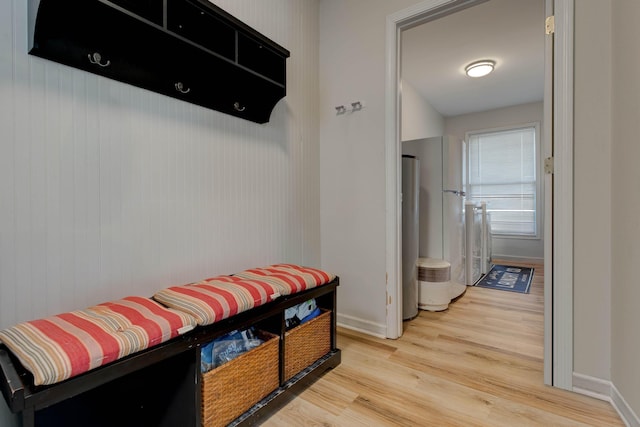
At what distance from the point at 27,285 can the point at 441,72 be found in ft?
13.6

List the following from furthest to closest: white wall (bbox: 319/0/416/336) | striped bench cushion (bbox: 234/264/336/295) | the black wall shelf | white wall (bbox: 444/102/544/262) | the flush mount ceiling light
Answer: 1. white wall (bbox: 444/102/544/262)
2. the flush mount ceiling light
3. white wall (bbox: 319/0/416/336)
4. striped bench cushion (bbox: 234/264/336/295)
5. the black wall shelf

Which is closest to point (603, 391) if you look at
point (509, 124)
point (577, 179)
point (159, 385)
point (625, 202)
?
point (625, 202)

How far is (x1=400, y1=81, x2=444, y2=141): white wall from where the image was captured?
12.9 ft

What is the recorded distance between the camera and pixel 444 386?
1.51 metres

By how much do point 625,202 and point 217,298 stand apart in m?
1.69

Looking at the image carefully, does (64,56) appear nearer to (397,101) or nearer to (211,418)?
(211,418)

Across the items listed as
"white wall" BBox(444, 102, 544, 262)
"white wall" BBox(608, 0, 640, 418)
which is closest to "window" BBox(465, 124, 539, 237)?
"white wall" BBox(444, 102, 544, 262)

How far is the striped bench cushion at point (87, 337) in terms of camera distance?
0.74 m

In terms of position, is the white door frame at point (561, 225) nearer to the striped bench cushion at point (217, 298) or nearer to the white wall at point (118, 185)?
the striped bench cushion at point (217, 298)

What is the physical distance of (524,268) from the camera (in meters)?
4.55

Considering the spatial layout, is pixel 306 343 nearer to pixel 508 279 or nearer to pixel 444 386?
pixel 444 386

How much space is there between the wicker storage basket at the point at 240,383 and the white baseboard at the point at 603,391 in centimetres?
145

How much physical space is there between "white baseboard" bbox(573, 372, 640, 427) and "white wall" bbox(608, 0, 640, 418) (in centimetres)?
4

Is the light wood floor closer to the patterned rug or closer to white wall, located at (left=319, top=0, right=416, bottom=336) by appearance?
white wall, located at (left=319, top=0, right=416, bottom=336)
